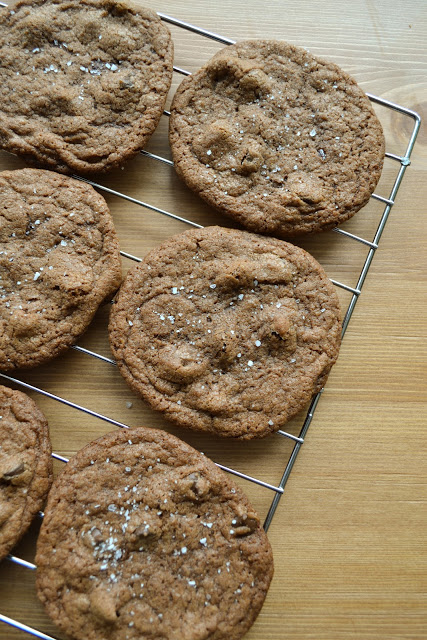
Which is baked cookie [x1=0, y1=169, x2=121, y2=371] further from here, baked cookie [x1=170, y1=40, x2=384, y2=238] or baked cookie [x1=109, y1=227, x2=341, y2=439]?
baked cookie [x1=170, y1=40, x2=384, y2=238]

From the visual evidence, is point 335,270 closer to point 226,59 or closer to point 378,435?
point 378,435

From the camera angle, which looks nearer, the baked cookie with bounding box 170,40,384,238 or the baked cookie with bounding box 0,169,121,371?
the baked cookie with bounding box 0,169,121,371

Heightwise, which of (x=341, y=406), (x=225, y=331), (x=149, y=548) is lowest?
(x=149, y=548)

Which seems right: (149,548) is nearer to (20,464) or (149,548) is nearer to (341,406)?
(20,464)

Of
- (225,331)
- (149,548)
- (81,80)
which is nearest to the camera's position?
(149,548)

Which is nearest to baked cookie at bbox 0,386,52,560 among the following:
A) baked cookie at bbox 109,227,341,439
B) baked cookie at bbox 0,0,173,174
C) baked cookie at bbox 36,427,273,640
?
baked cookie at bbox 36,427,273,640

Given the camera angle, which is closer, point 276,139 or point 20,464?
point 20,464

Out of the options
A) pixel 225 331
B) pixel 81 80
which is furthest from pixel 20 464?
pixel 81 80
